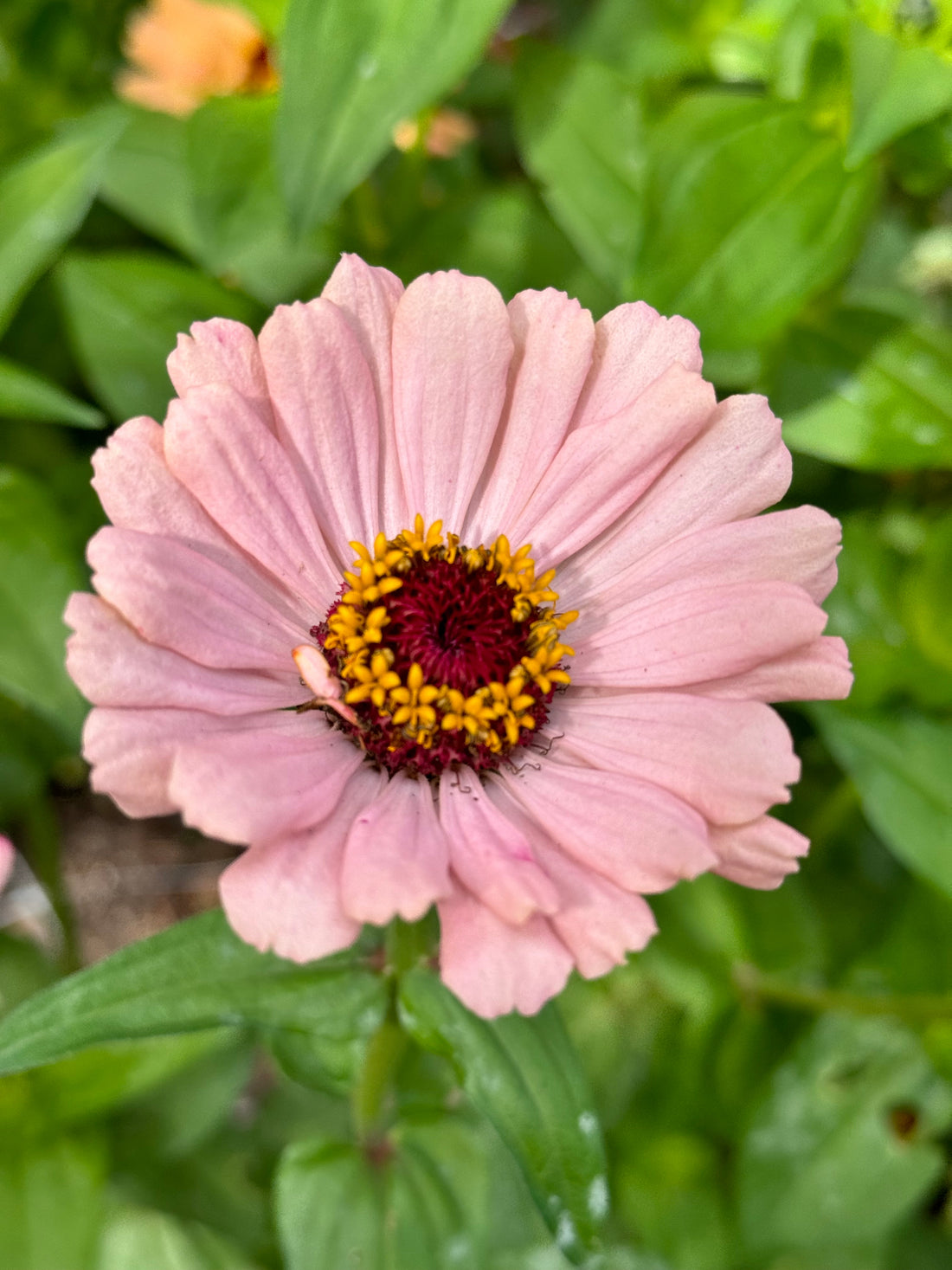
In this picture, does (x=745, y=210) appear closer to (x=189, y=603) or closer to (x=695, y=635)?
(x=695, y=635)

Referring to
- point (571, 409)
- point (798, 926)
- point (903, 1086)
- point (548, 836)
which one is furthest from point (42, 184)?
point (903, 1086)

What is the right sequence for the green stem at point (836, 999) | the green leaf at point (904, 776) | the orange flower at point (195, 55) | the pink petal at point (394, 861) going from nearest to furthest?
1. the pink petal at point (394, 861)
2. the green leaf at point (904, 776)
3. the green stem at point (836, 999)
4. the orange flower at point (195, 55)

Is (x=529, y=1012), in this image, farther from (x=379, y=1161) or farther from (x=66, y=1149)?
(x=66, y=1149)

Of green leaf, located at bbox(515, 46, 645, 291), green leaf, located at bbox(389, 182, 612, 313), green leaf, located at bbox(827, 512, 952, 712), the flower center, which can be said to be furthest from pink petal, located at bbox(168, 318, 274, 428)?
green leaf, located at bbox(827, 512, 952, 712)

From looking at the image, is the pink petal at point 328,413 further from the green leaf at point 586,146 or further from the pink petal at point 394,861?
the green leaf at point 586,146

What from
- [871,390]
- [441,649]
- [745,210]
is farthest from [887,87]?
[441,649]

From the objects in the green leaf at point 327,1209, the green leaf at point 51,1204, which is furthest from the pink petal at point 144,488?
the green leaf at point 51,1204
